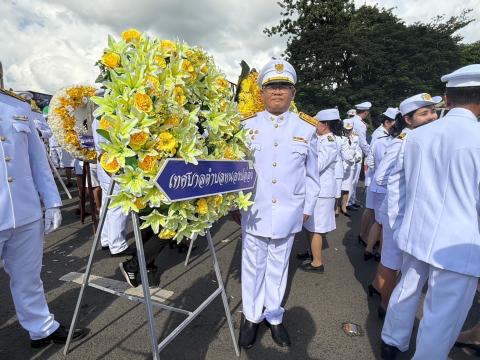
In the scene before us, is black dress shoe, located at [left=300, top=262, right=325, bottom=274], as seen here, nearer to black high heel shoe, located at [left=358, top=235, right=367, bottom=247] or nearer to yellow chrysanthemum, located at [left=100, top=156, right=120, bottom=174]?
black high heel shoe, located at [left=358, top=235, right=367, bottom=247]

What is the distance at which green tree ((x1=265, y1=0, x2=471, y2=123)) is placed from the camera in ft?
76.7

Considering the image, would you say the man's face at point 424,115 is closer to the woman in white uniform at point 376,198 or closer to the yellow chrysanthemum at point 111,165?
the woman in white uniform at point 376,198

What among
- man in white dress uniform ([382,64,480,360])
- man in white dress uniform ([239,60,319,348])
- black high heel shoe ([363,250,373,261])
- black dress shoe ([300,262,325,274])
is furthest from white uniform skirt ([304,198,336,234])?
man in white dress uniform ([382,64,480,360])

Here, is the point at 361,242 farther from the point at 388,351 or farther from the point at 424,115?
the point at 388,351

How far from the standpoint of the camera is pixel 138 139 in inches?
59.0

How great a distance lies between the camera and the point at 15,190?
2.07 metres

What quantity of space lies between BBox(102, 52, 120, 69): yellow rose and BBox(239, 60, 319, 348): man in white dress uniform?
121 cm

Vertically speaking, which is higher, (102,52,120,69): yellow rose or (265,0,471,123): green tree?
(265,0,471,123): green tree

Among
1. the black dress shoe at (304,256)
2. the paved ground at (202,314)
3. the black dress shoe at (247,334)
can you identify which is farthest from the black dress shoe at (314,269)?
the black dress shoe at (247,334)

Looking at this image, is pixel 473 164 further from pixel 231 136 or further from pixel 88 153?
pixel 88 153

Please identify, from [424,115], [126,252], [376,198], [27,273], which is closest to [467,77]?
[424,115]

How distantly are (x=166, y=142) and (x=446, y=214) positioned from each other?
1.75 m

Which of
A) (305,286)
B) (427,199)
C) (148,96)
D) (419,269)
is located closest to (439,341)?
(419,269)

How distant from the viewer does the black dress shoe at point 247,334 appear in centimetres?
254
